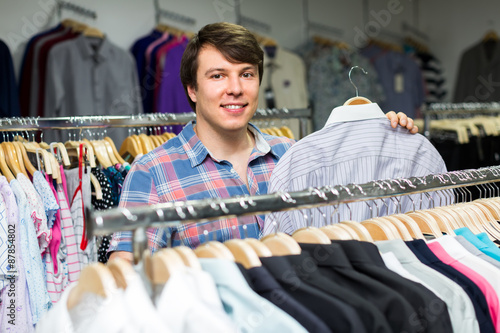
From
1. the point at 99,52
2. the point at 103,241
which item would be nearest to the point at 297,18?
the point at 99,52

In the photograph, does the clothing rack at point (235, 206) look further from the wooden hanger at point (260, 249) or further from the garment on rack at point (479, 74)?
the garment on rack at point (479, 74)

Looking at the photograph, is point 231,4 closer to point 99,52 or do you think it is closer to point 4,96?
point 99,52

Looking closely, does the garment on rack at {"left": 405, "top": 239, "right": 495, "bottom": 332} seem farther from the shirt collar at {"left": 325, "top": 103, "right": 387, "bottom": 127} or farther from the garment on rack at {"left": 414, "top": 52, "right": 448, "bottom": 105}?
the garment on rack at {"left": 414, "top": 52, "right": 448, "bottom": 105}

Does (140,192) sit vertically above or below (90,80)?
below

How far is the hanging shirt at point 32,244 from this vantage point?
5.99 feet

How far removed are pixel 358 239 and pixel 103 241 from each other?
112 centimetres

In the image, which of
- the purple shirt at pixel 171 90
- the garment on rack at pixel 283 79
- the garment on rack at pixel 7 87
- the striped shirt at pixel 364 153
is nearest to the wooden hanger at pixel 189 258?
the striped shirt at pixel 364 153

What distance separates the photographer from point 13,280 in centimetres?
178

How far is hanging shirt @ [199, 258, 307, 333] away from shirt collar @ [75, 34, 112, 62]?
279cm

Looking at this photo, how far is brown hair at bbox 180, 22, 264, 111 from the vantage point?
1.58 metres

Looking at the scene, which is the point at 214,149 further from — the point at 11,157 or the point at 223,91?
the point at 11,157

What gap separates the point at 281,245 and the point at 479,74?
468 cm

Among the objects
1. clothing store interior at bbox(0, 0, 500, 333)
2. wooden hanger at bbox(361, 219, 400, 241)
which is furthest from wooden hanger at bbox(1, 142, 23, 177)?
wooden hanger at bbox(361, 219, 400, 241)

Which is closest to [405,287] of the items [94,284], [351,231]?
[351,231]
